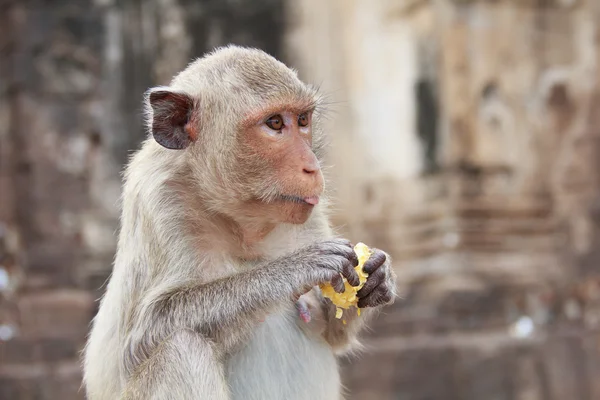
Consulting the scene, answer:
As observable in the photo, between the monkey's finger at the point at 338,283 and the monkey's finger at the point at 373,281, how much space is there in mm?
159

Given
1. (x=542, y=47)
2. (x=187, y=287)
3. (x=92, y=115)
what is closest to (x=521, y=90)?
(x=542, y=47)

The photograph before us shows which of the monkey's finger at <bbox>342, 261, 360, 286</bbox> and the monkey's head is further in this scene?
the monkey's head

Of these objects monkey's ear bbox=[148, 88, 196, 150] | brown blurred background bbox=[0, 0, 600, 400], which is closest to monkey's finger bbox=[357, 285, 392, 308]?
monkey's ear bbox=[148, 88, 196, 150]

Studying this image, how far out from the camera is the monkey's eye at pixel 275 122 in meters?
3.83

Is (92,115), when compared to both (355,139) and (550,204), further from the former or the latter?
(550,204)

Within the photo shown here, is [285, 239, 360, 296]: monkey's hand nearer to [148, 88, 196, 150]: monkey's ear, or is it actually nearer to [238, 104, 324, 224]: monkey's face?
[238, 104, 324, 224]: monkey's face

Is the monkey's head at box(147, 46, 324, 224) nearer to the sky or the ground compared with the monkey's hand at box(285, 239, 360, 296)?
nearer to the sky

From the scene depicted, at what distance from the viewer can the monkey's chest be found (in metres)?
3.97

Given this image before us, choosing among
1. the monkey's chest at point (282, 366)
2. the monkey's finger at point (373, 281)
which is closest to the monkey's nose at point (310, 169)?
the monkey's finger at point (373, 281)

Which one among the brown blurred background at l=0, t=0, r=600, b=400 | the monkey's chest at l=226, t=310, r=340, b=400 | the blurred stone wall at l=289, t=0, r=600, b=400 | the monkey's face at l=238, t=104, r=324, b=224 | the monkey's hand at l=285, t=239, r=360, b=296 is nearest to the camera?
the monkey's hand at l=285, t=239, r=360, b=296

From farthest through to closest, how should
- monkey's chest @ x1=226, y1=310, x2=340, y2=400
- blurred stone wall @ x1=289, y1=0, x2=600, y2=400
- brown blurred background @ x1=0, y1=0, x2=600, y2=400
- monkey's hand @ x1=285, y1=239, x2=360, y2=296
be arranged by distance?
blurred stone wall @ x1=289, y1=0, x2=600, y2=400 < brown blurred background @ x1=0, y1=0, x2=600, y2=400 < monkey's chest @ x1=226, y1=310, x2=340, y2=400 < monkey's hand @ x1=285, y1=239, x2=360, y2=296

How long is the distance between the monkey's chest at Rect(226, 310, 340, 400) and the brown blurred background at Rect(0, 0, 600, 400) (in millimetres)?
3789

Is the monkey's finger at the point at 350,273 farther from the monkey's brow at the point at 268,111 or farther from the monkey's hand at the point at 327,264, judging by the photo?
the monkey's brow at the point at 268,111

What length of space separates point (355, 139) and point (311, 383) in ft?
20.2
